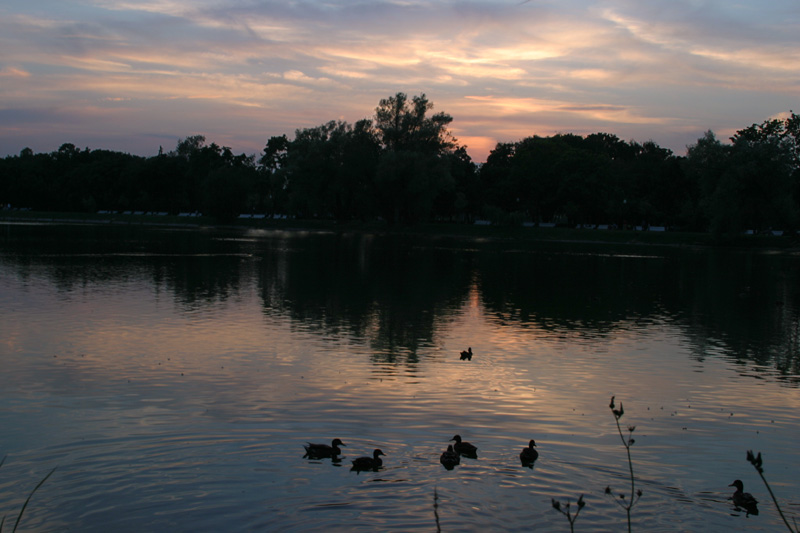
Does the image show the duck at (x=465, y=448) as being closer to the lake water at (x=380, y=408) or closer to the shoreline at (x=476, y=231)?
the lake water at (x=380, y=408)

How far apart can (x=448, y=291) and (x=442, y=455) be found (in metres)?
24.6

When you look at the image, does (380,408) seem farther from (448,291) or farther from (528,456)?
(448,291)

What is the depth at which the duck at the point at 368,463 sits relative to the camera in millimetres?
10797

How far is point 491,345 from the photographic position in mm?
21438

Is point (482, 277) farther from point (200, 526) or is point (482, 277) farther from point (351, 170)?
point (351, 170)

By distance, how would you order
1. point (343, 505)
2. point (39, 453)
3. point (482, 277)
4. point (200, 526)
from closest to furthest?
point (200, 526)
point (343, 505)
point (39, 453)
point (482, 277)

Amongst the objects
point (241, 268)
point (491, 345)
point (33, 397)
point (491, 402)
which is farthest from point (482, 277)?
point (33, 397)

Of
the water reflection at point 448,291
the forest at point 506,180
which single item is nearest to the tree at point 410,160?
the forest at point 506,180

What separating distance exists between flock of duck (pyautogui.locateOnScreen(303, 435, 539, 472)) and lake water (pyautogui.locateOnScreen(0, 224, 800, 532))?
13 cm

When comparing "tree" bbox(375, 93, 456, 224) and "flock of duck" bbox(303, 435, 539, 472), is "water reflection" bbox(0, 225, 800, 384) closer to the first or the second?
"flock of duck" bbox(303, 435, 539, 472)

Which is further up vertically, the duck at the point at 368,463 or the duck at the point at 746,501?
the duck at the point at 368,463

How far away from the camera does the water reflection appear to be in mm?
23219

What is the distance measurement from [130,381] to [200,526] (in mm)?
7547

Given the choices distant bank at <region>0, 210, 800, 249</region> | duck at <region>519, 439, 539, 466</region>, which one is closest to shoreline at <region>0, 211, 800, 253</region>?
distant bank at <region>0, 210, 800, 249</region>
